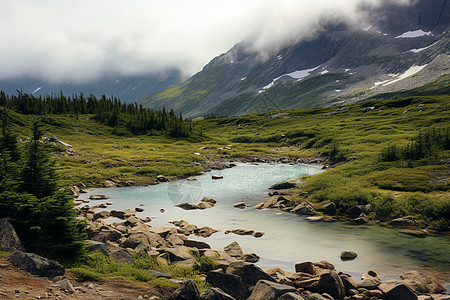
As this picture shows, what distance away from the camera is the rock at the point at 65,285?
37.1ft

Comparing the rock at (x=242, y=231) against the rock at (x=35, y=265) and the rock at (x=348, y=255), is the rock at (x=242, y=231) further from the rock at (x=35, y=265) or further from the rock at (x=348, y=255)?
the rock at (x=35, y=265)

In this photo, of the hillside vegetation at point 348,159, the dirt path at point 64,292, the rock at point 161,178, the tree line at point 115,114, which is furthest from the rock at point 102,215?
the tree line at point 115,114

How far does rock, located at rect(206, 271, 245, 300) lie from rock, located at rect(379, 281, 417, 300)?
288 inches

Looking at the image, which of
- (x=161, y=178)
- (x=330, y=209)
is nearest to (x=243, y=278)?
(x=330, y=209)

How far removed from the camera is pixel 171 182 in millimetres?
53188

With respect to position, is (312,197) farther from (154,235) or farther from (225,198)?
(154,235)

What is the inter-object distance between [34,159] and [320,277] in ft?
54.9

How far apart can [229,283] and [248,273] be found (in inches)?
55.6

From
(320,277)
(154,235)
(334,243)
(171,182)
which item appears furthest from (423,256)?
(171,182)

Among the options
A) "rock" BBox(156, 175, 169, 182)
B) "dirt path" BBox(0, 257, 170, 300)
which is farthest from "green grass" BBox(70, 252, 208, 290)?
"rock" BBox(156, 175, 169, 182)

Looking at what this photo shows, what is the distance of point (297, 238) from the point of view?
2438 centimetres

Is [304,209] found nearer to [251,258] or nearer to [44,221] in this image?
[251,258]

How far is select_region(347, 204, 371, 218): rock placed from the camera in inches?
1164

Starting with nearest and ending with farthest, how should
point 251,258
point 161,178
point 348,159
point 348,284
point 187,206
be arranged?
point 348,284
point 251,258
point 187,206
point 161,178
point 348,159
